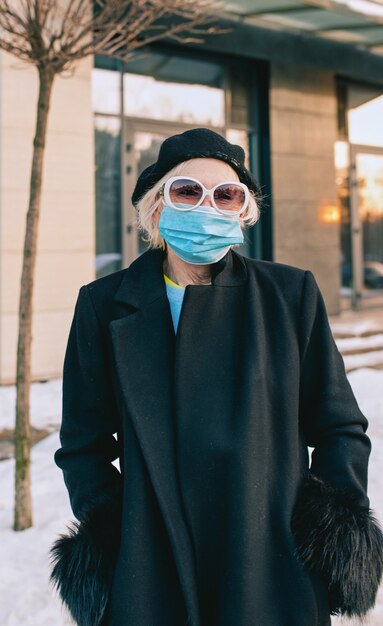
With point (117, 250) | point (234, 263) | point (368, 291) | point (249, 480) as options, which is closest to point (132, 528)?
point (249, 480)

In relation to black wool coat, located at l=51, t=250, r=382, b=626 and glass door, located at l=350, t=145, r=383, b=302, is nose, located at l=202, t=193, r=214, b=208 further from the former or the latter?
glass door, located at l=350, t=145, r=383, b=302

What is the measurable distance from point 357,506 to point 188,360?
522 mm

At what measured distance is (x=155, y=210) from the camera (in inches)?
66.5

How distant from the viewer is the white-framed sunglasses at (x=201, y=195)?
153 centimetres

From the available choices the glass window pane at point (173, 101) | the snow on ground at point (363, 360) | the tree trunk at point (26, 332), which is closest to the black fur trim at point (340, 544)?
the tree trunk at point (26, 332)

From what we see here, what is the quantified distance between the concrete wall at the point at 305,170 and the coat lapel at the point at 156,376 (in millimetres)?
7842

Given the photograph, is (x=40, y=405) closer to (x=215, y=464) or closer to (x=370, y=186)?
(x=215, y=464)

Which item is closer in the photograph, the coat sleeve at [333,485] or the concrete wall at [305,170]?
the coat sleeve at [333,485]

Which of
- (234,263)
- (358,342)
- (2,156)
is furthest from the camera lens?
(358,342)

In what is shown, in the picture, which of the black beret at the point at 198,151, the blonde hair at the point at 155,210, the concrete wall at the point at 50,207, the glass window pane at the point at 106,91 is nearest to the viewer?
the black beret at the point at 198,151

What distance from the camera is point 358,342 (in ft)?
26.7

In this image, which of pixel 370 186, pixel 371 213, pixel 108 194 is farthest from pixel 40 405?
pixel 370 186

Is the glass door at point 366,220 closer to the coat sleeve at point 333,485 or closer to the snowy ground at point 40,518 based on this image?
the snowy ground at point 40,518

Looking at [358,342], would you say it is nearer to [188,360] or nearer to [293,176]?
[293,176]
